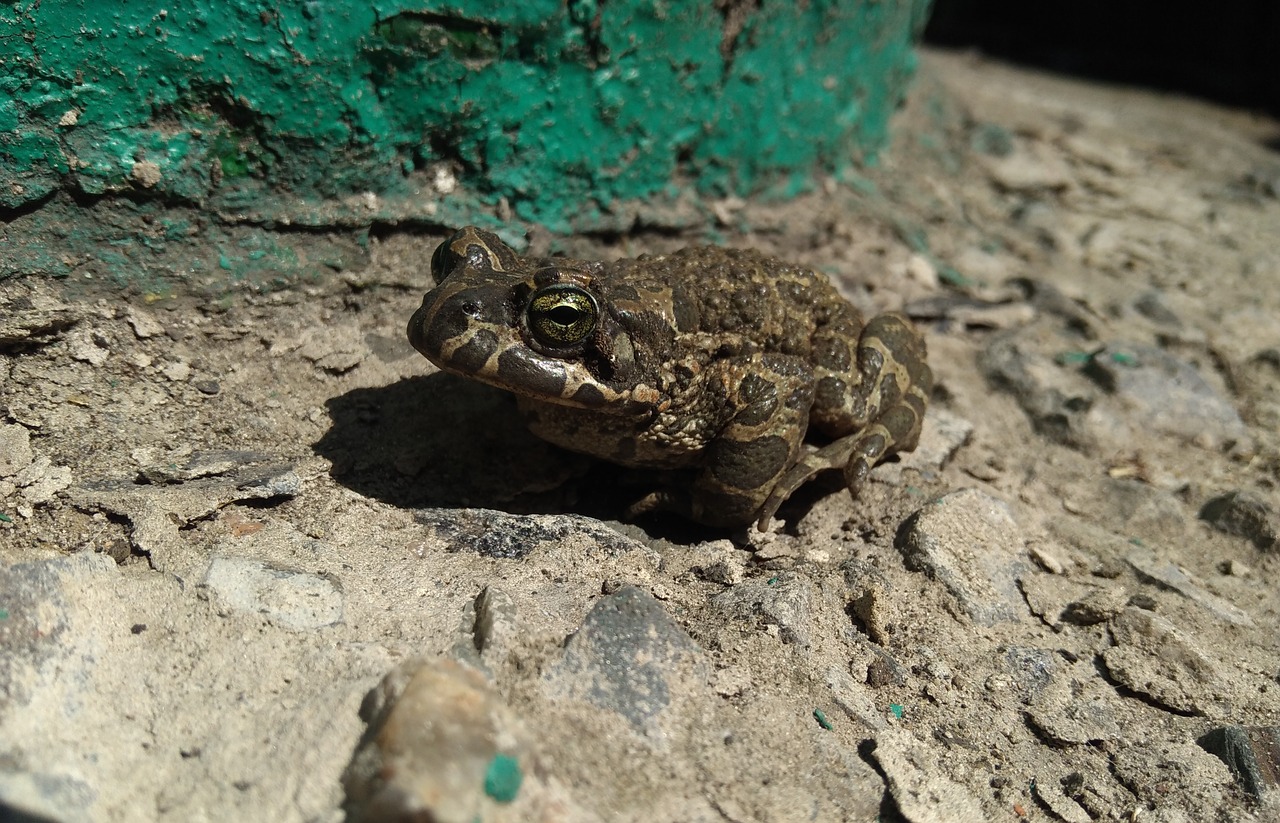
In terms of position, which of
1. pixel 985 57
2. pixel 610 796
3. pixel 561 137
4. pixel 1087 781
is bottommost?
pixel 985 57

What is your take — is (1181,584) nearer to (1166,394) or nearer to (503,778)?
(1166,394)

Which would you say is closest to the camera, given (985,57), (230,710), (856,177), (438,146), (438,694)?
(438,694)

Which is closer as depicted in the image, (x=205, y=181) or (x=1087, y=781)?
(x=1087, y=781)

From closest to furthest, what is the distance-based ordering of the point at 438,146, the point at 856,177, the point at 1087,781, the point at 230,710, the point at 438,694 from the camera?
the point at 438,694 → the point at 230,710 → the point at 1087,781 → the point at 438,146 → the point at 856,177

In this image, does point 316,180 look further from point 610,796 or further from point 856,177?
point 856,177

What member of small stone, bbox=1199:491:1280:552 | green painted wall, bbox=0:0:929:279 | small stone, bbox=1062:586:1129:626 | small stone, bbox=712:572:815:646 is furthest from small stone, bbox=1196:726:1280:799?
green painted wall, bbox=0:0:929:279

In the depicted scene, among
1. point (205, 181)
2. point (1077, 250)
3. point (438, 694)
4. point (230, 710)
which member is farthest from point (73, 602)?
point (1077, 250)

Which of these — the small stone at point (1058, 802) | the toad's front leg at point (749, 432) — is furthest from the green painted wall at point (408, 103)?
the small stone at point (1058, 802)

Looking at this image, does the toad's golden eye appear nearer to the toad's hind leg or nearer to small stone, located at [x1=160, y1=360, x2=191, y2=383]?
the toad's hind leg
